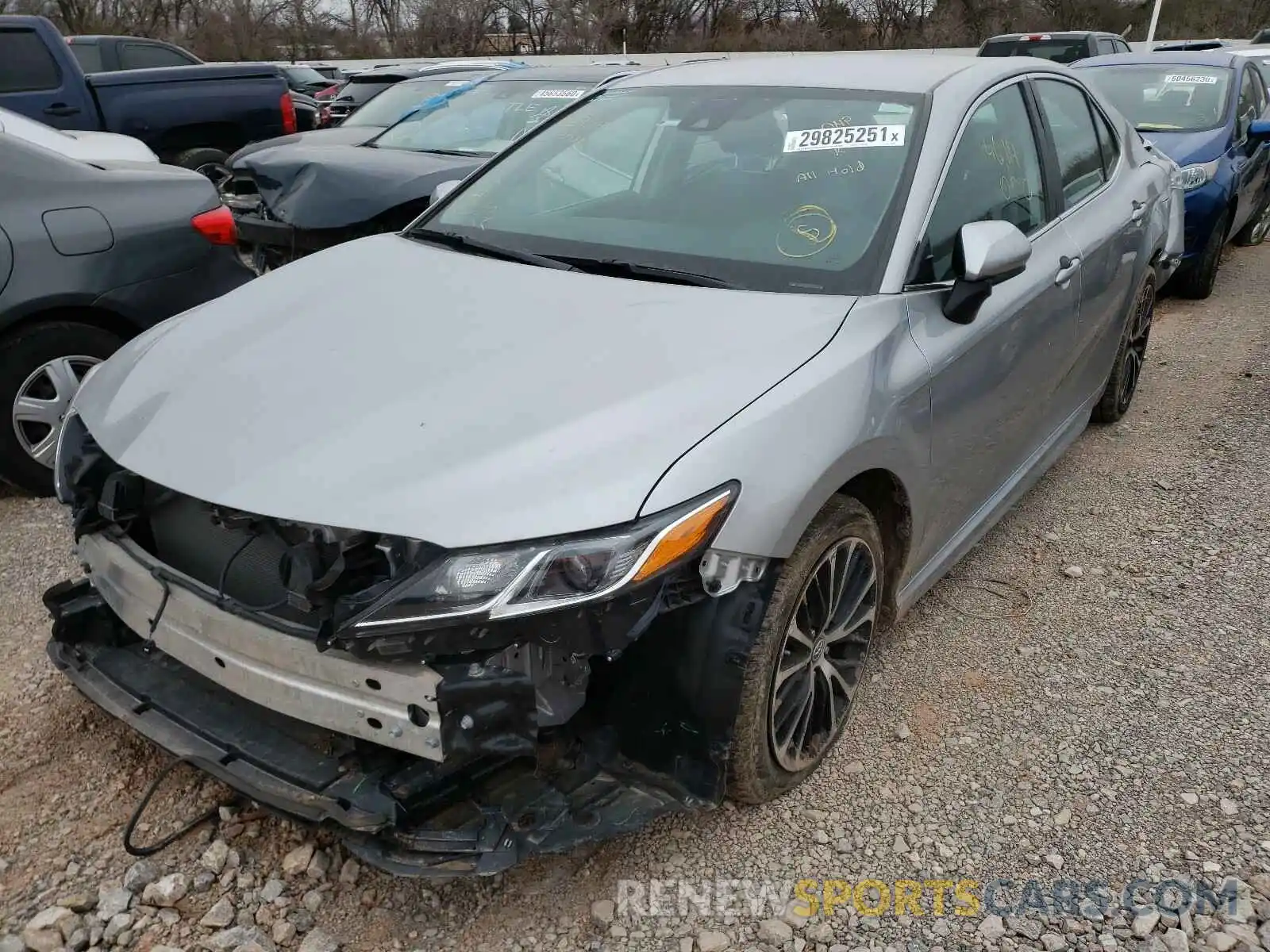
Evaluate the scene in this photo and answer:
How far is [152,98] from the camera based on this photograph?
920 cm

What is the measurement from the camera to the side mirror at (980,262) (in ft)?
8.56

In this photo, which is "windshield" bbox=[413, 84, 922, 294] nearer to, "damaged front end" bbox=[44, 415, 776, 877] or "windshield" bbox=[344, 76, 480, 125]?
"damaged front end" bbox=[44, 415, 776, 877]

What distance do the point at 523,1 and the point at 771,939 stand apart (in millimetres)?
42552

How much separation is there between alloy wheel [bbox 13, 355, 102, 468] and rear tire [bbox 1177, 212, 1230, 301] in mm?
6974

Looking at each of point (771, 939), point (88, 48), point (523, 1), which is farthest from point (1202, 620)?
point (523, 1)

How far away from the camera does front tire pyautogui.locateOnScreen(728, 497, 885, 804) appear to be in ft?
7.38

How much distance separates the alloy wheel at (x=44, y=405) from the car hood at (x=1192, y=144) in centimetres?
672

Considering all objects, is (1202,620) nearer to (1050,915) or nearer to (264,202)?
(1050,915)

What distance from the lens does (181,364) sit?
8.48 feet

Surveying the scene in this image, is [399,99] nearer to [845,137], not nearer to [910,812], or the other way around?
[845,137]

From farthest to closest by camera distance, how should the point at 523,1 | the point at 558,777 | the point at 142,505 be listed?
the point at 523,1
the point at 142,505
the point at 558,777

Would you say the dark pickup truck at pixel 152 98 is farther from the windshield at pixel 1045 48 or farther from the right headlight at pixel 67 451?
the windshield at pixel 1045 48

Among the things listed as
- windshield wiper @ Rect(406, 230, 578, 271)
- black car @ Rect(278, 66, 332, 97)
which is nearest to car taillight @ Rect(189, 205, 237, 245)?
windshield wiper @ Rect(406, 230, 578, 271)

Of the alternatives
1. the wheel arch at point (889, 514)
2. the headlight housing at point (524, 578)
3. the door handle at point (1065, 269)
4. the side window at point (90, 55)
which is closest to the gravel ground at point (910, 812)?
the wheel arch at point (889, 514)
